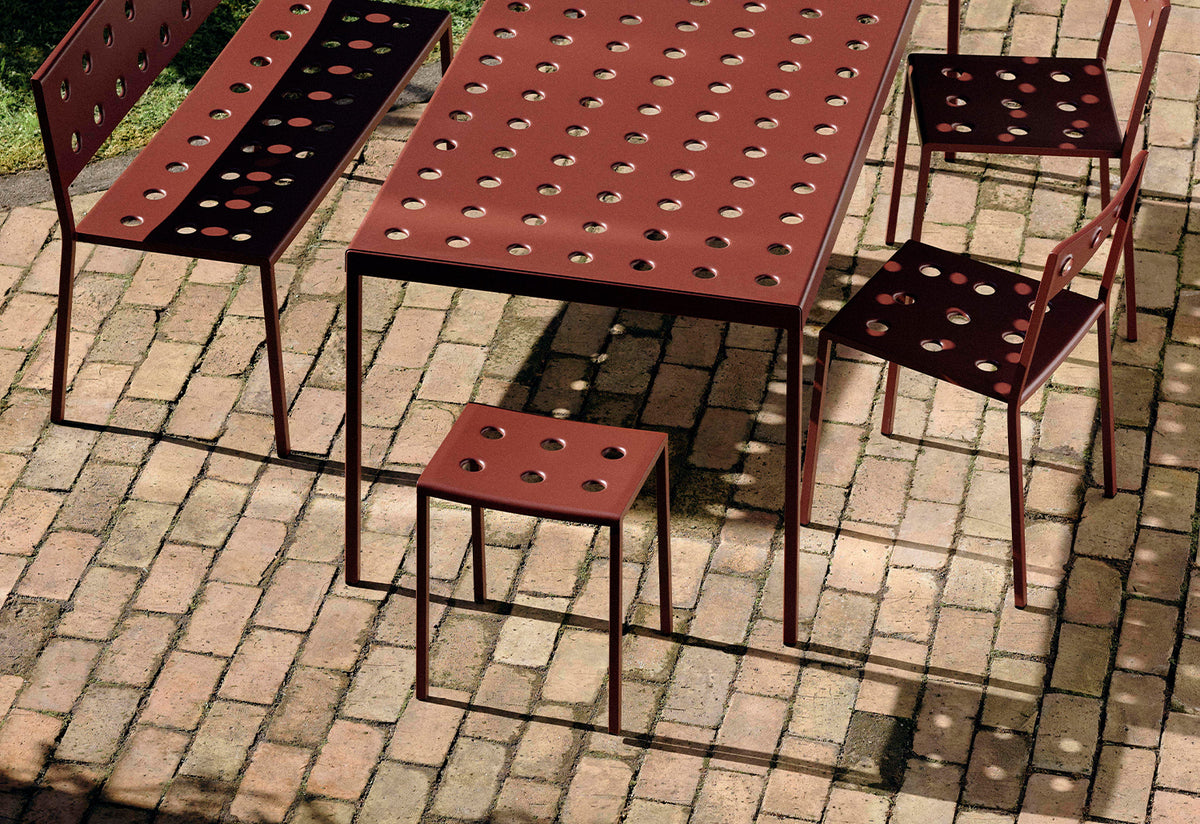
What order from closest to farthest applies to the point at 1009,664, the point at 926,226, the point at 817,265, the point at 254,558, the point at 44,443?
the point at 817,265 → the point at 1009,664 → the point at 254,558 → the point at 44,443 → the point at 926,226

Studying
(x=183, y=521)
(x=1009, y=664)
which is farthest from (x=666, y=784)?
(x=183, y=521)

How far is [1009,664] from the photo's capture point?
15.6ft

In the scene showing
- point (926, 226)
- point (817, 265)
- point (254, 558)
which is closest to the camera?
point (817, 265)

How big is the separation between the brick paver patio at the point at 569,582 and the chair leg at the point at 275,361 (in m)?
0.10

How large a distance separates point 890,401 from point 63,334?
2599 millimetres

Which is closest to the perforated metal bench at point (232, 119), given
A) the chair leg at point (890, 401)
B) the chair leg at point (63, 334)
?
the chair leg at point (63, 334)

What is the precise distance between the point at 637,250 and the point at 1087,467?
1788mm

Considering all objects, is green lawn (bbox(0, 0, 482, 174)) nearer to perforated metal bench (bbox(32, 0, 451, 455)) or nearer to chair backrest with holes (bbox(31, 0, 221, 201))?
perforated metal bench (bbox(32, 0, 451, 455))

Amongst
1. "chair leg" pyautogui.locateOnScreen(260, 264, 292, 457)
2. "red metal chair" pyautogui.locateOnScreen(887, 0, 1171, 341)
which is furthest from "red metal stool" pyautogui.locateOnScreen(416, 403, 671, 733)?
"red metal chair" pyautogui.locateOnScreen(887, 0, 1171, 341)

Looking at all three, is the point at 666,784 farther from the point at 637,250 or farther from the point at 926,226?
the point at 926,226

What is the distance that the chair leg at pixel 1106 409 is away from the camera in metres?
4.91

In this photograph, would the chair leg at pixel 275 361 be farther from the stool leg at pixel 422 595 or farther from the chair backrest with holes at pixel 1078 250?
the chair backrest with holes at pixel 1078 250

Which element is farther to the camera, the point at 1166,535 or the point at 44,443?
the point at 44,443

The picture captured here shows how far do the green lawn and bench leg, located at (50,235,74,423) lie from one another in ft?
4.78
